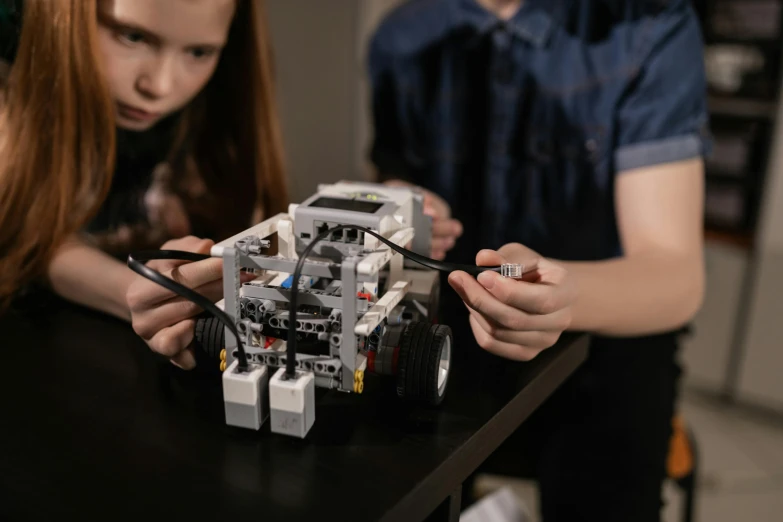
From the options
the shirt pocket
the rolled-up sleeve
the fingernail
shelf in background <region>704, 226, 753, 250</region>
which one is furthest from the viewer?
shelf in background <region>704, 226, 753, 250</region>

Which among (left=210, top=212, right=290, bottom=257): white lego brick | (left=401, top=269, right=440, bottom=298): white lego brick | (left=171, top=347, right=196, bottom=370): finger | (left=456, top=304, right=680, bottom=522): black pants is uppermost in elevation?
(left=210, top=212, right=290, bottom=257): white lego brick

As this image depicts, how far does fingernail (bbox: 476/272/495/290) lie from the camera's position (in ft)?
1.93

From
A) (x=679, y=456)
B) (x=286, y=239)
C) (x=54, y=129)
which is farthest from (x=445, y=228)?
(x=679, y=456)

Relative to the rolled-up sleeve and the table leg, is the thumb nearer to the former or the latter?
the table leg

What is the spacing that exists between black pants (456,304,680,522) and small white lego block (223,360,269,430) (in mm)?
461

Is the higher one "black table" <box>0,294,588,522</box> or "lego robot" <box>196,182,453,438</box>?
"lego robot" <box>196,182,453,438</box>

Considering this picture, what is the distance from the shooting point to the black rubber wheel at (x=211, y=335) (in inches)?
24.0

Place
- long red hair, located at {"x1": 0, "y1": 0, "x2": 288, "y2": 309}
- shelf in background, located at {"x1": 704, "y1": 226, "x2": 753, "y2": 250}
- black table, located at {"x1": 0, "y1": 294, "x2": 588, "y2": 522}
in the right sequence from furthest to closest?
shelf in background, located at {"x1": 704, "y1": 226, "x2": 753, "y2": 250}, long red hair, located at {"x1": 0, "y1": 0, "x2": 288, "y2": 309}, black table, located at {"x1": 0, "y1": 294, "x2": 588, "y2": 522}

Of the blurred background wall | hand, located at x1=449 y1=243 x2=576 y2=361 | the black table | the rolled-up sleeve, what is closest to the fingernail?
hand, located at x1=449 y1=243 x2=576 y2=361

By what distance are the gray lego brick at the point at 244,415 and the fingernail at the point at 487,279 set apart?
207 mm

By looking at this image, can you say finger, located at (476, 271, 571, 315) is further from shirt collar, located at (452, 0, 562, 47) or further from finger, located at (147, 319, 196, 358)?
shirt collar, located at (452, 0, 562, 47)

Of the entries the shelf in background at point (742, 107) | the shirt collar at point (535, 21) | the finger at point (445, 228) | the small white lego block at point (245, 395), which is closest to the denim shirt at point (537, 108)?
the shirt collar at point (535, 21)

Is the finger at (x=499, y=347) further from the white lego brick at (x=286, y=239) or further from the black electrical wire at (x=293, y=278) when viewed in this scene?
the white lego brick at (x=286, y=239)

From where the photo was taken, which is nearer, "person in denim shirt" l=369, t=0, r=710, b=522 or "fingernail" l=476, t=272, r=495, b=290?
"fingernail" l=476, t=272, r=495, b=290
